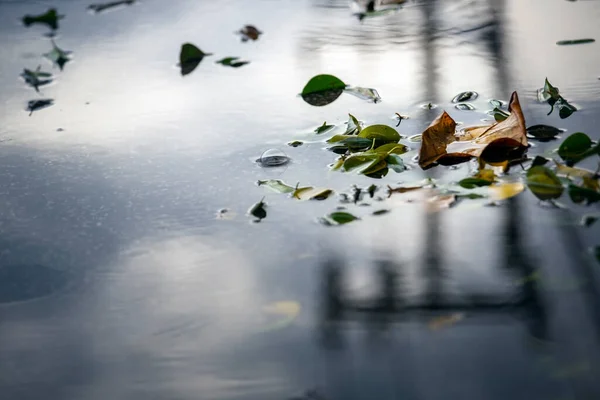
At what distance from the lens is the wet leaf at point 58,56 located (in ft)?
7.94

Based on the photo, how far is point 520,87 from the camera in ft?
6.43

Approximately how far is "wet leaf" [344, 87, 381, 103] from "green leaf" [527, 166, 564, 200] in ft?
1.87

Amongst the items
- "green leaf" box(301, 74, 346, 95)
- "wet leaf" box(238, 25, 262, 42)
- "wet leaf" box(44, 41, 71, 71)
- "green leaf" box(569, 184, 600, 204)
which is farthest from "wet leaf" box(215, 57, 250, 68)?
"green leaf" box(569, 184, 600, 204)

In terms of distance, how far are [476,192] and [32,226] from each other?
86 centimetres

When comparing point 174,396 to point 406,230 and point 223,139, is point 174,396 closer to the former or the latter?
point 406,230

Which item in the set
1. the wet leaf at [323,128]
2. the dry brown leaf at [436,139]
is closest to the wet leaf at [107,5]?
the wet leaf at [323,128]

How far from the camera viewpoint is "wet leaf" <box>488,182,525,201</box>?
1452 mm

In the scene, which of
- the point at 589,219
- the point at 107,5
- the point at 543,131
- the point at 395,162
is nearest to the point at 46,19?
the point at 107,5

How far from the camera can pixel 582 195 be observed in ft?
4.67

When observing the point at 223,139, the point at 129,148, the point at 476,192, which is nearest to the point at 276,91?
the point at 223,139

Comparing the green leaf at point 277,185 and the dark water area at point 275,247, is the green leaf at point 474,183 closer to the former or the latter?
the dark water area at point 275,247

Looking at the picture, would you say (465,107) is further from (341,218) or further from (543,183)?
(341,218)

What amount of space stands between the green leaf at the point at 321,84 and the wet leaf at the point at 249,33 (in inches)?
21.7

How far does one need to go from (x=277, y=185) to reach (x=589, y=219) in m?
0.59
